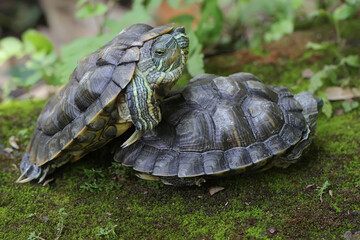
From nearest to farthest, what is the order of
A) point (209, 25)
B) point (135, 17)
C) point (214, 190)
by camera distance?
point (214, 190) < point (135, 17) < point (209, 25)

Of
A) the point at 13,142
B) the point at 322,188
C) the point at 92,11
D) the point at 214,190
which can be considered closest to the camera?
the point at 322,188

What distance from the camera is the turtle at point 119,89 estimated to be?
2.54 m

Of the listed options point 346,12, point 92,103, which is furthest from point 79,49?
point 346,12

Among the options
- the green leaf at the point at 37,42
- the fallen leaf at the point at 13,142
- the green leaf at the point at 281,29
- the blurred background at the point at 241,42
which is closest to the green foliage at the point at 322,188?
the blurred background at the point at 241,42

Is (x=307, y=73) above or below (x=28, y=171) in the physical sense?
below

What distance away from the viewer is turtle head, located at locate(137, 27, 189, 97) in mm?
2582

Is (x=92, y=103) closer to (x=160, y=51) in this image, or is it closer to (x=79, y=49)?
(x=160, y=51)

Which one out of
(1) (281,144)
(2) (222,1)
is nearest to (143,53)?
(1) (281,144)

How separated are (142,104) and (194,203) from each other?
0.97 m

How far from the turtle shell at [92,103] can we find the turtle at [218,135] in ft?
1.23

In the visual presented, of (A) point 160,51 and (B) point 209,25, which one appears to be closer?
(A) point 160,51

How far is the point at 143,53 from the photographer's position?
8.46 feet

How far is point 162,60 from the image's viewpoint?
261cm

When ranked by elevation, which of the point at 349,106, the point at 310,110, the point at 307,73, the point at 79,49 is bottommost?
the point at 349,106
